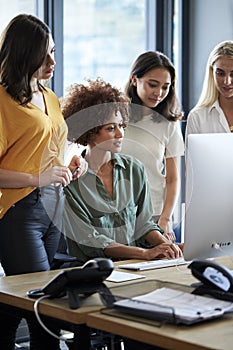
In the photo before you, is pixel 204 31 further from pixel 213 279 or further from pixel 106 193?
pixel 213 279

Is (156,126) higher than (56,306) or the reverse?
higher

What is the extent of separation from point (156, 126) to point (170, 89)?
189 millimetres

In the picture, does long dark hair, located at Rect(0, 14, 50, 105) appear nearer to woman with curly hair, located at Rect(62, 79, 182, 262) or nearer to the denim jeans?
woman with curly hair, located at Rect(62, 79, 182, 262)

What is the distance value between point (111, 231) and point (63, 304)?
2.82 ft

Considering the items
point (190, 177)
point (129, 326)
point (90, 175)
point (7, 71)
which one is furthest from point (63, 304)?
point (7, 71)

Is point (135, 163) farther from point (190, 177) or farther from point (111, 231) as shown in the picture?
point (190, 177)

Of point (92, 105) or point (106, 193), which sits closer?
point (106, 193)

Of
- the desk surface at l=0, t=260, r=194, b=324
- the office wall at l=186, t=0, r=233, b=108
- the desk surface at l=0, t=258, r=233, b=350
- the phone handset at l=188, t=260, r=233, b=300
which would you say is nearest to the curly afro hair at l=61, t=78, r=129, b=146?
the desk surface at l=0, t=260, r=194, b=324

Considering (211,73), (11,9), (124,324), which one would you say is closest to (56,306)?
(124,324)

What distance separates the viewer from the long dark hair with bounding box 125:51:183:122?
11.0 ft

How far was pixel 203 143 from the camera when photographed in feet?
6.66

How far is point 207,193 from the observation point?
205cm

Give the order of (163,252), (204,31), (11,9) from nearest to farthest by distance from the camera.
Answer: (163,252) → (11,9) → (204,31)

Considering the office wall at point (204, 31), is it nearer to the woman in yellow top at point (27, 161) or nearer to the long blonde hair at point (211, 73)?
the long blonde hair at point (211, 73)
